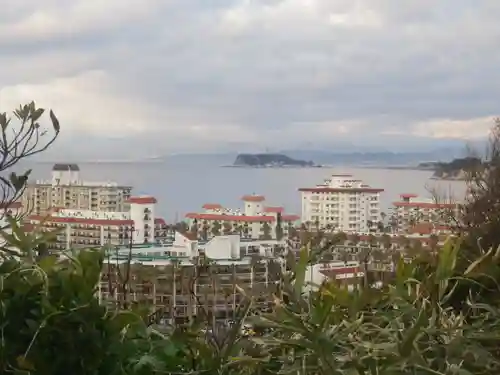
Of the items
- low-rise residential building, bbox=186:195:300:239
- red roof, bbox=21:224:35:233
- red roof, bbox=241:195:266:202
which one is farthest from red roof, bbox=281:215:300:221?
red roof, bbox=21:224:35:233

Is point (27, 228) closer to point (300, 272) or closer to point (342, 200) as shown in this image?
point (300, 272)

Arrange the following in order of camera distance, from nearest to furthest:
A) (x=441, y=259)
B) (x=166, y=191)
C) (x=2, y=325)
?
(x=2, y=325) → (x=441, y=259) → (x=166, y=191)

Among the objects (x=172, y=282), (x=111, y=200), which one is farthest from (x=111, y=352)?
(x=111, y=200)

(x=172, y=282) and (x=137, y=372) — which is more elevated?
(x=137, y=372)

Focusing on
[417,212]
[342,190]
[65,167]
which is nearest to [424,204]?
[417,212]

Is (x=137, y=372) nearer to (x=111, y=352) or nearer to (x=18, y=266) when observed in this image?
(x=111, y=352)
